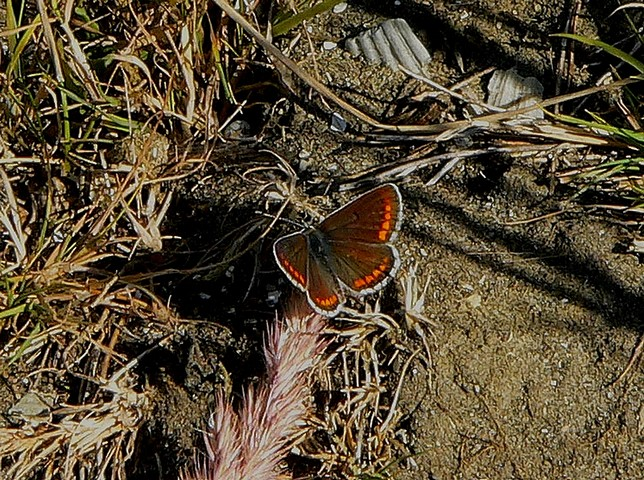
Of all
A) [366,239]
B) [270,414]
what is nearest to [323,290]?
[366,239]

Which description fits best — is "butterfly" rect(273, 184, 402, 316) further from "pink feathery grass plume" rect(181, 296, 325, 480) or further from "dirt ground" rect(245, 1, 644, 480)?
"dirt ground" rect(245, 1, 644, 480)

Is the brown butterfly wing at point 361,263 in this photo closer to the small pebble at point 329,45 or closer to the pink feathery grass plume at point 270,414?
the pink feathery grass plume at point 270,414

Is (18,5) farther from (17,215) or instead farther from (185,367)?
(185,367)

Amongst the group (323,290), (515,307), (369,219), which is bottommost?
(515,307)

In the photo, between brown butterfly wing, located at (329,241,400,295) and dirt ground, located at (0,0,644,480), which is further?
dirt ground, located at (0,0,644,480)

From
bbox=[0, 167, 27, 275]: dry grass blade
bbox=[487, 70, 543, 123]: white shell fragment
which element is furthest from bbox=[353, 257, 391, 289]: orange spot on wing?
bbox=[0, 167, 27, 275]: dry grass blade

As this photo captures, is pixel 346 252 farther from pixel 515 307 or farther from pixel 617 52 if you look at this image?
pixel 617 52

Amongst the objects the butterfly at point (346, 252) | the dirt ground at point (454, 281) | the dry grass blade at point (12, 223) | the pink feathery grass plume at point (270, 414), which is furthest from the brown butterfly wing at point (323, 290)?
the dry grass blade at point (12, 223)
